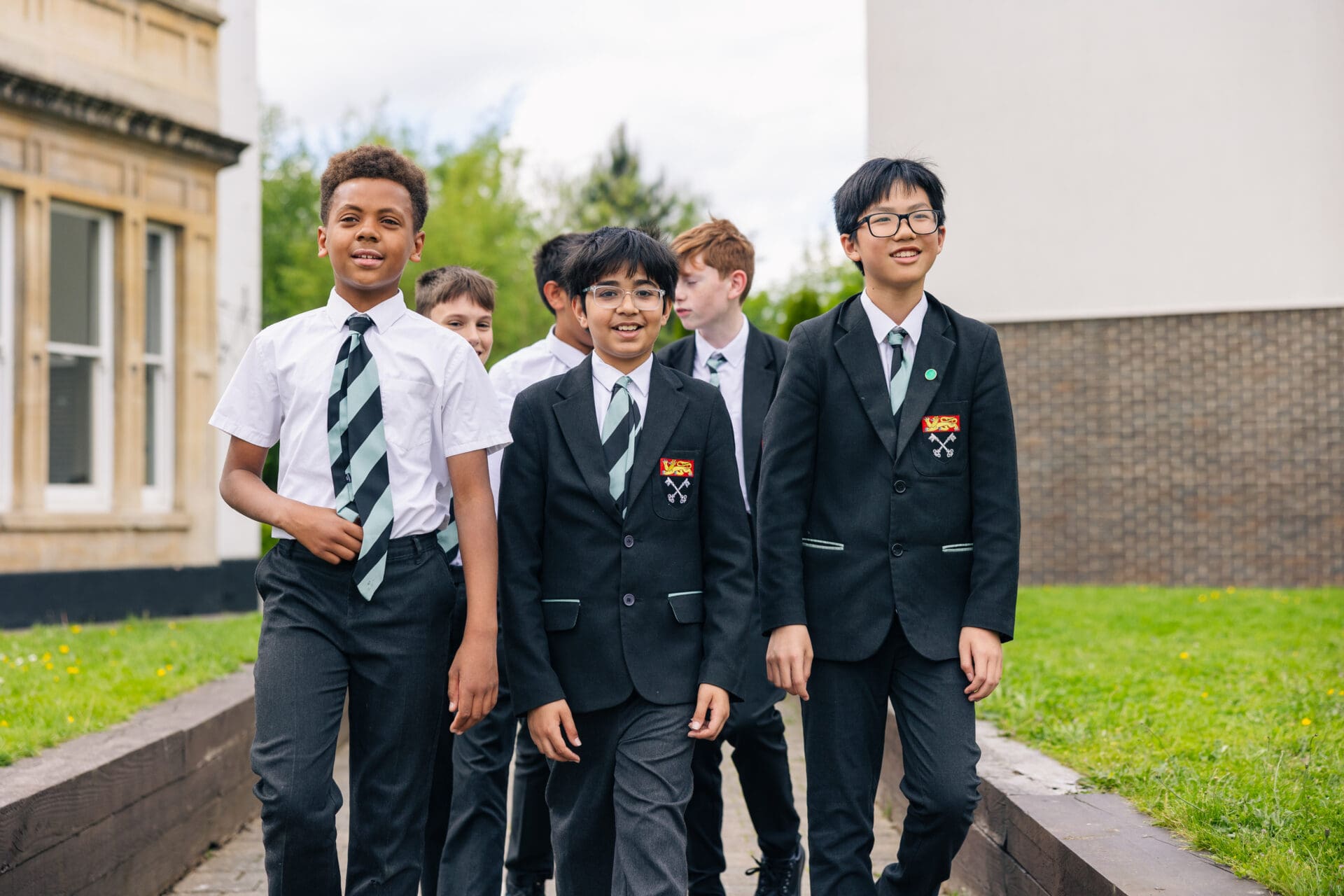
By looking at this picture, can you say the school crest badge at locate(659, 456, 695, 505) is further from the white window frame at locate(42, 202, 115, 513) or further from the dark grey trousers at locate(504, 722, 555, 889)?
the white window frame at locate(42, 202, 115, 513)

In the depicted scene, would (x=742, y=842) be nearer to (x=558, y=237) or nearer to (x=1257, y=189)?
(x=558, y=237)

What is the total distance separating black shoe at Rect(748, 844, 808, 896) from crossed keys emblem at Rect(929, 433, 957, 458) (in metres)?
1.96

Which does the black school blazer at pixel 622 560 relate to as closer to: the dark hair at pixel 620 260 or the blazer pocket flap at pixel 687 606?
the blazer pocket flap at pixel 687 606

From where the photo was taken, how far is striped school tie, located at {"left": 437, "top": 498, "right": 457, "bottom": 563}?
4.12 metres

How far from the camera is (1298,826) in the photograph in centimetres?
392

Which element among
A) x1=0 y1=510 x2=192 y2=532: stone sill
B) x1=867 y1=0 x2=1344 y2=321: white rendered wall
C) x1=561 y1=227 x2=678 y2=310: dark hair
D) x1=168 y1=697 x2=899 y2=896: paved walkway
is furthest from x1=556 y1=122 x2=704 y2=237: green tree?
x1=561 y1=227 x2=678 y2=310: dark hair

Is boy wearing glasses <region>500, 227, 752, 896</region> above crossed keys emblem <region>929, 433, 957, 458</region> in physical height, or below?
below

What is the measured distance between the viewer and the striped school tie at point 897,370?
148 inches

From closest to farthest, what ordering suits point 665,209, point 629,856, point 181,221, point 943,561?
point 629,856 < point 943,561 < point 181,221 < point 665,209

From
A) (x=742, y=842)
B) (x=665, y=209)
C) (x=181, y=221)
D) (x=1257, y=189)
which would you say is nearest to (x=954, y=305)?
(x=1257, y=189)

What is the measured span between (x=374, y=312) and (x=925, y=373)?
58.0 inches

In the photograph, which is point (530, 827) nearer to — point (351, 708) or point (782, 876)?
point (782, 876)

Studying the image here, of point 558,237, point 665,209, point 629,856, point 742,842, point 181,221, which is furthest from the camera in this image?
point 665,209

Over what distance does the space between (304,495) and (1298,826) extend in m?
2.88
